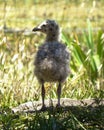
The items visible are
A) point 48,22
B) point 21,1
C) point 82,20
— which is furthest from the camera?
point 21,1

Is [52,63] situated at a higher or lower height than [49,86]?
higher

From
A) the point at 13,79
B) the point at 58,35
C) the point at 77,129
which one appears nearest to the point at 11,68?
the point at 13,79

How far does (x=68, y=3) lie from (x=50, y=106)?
11.5 metres

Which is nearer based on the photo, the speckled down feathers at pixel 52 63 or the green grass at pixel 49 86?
the green grass at pixel 49 86

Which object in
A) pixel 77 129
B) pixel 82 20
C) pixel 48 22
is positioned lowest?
pixel 77 129

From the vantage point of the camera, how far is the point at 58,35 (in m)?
6.99

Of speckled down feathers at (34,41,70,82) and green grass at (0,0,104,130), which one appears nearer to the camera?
green grass at (0,0,104,130)

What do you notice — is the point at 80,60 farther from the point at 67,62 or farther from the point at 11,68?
the point at 67,62

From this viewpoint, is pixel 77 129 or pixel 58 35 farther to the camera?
pixel 58 35

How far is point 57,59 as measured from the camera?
636cm

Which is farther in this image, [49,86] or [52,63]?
[49,86]

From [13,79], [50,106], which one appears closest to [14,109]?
[50,106]

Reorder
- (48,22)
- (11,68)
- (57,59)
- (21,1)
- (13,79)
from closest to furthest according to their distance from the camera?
(57,59), (48,22), (13,79), (11,68), (21,1)

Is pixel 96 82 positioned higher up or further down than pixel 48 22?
further down
